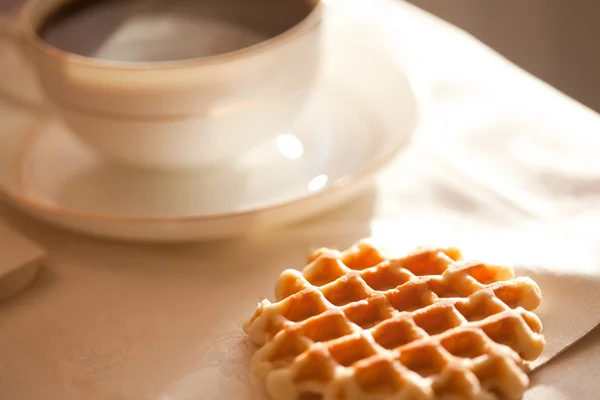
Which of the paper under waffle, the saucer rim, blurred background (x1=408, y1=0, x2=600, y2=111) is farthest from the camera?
blurred background (x1=408, y1=0, x2=600, y2=111)

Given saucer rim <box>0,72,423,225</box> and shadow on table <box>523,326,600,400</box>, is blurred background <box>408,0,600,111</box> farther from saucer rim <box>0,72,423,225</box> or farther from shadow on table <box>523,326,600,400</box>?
shadow on table <box>523,326,600,400</box>

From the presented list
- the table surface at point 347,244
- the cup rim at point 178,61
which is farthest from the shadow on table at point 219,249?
the cup rim at point 178,61

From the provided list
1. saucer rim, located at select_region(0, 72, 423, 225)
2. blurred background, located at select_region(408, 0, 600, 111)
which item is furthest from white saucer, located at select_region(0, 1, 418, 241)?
blurred background, located at select_region(408, 0, 600, 111)

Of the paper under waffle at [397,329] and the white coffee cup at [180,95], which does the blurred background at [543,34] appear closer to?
the white coffee cup at [180,95]

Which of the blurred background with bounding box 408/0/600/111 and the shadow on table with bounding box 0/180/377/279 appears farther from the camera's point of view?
the blurred background with bounding box 408/0/600/111

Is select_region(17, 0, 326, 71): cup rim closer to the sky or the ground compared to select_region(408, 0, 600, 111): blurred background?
closer to the sky

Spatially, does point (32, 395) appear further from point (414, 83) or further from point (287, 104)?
point (414, 83)

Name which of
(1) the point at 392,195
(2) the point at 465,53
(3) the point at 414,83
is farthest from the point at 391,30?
(1) the point at 392,195
